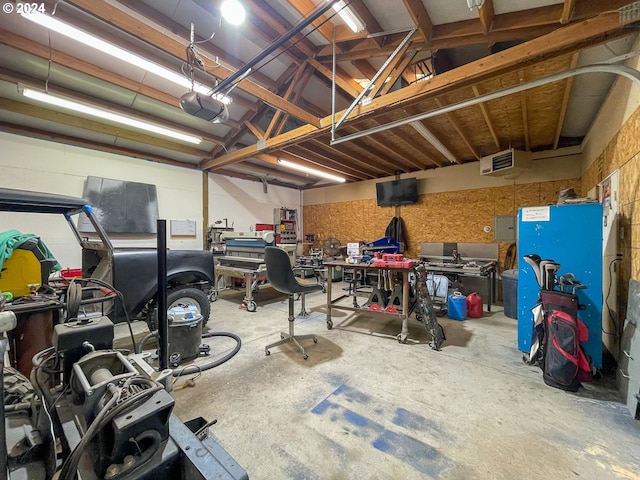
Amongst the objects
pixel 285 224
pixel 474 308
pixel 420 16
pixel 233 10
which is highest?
pixel 420 16

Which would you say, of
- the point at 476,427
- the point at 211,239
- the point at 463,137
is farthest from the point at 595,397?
the point at 211,239

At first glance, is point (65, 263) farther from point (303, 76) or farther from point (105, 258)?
point (303, 76)

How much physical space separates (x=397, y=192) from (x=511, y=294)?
3947mm

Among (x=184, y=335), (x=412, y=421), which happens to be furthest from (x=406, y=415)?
(x=184, y=335)

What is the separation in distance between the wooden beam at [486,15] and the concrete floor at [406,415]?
11.0 ft

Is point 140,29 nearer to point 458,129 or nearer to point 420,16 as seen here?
point 420,16

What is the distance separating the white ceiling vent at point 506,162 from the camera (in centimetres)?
511

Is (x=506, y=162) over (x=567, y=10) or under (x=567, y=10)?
under

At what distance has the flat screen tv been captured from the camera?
7.14 meters

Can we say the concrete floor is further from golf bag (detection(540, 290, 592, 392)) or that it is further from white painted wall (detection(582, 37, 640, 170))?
white painted wall (detection(582, 37, 640, 170))

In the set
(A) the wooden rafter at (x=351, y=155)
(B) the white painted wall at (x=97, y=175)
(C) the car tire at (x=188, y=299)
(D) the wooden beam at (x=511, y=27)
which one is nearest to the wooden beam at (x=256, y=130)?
(A) the wooden rafter at (x=351, y=155)

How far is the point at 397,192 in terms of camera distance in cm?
734

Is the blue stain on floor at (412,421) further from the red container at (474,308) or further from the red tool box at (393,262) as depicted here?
the red container at (474,308)

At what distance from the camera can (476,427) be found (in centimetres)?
180
